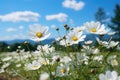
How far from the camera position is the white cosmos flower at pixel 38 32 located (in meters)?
2.61

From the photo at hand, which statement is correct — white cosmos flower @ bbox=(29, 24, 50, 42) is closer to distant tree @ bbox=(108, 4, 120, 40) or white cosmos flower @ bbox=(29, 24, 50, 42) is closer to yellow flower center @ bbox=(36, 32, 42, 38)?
yellow flower center @ bbox=(36, 32, 42, 38)

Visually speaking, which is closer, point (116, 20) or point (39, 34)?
point (39, 34)

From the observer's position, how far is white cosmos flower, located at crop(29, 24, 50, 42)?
8.57ft

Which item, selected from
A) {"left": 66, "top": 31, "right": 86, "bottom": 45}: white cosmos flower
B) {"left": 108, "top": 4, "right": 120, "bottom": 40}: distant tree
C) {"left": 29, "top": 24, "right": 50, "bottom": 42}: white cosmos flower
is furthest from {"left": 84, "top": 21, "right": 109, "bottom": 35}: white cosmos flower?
{"left": 108, "top": 4, "right": 120, "bottom": 40}: distant tree

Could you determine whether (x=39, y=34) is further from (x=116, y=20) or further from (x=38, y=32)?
(x=116, y=20)

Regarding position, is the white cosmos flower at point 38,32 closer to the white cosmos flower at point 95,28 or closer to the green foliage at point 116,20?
the white cosmos flower at point 95,28

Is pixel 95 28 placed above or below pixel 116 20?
below

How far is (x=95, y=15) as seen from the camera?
58.9 metres

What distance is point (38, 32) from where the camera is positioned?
2.72 m

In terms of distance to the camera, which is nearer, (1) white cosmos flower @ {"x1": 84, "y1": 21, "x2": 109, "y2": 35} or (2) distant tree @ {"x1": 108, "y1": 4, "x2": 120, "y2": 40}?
(1) white cosmos flower @ {"x1": 84, "y1": 21, "x2": 109, "y2": 35}

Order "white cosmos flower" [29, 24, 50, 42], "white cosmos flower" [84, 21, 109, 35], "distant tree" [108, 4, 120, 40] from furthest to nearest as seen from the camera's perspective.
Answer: "distant tree" [108, 4, 120, 40] < "white cosmos flower" [84, 21, 109, 35] < "white cosmos flower" [29, 24, 50, 42]

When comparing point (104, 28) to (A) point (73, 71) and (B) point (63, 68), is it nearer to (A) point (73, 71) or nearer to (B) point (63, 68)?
(B) point (63, 68)

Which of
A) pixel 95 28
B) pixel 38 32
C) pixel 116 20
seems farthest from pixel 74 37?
pixel 116 20

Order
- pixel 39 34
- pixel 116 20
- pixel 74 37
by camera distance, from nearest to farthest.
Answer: pixel 39 34, pixel 74 37, pixel 116 20
